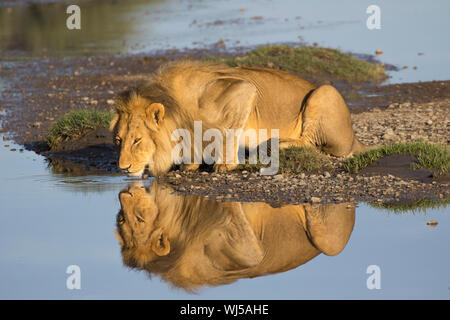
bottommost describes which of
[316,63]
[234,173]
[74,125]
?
[234,173]

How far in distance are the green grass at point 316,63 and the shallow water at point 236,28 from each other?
0.48 meters

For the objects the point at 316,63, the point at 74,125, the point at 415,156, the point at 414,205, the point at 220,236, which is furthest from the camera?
the point at 316,63

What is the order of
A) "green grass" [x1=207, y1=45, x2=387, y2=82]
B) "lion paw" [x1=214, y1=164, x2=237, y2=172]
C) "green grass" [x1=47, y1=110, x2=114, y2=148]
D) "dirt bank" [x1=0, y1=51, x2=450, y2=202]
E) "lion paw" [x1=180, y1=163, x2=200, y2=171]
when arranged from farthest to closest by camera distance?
"green grass" [x1=207, y1=45, x2=387, y2=82] < "green grass" [x1=47, y1=110, x2=114, y2=148] < "lion paw" [x1=180, y1=163, x2=200, y2=171] < "lion paw" [x1=214, y1=164, x2=237, y2=172] < "dirt bank" [x1=0, y1=51, x2=450, y2=202]

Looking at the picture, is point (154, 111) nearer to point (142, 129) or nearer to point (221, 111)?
point (142, 129)

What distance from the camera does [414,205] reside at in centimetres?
680

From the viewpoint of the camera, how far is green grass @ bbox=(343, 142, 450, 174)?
7673 mm

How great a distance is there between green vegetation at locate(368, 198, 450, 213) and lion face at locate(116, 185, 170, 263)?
1.83m

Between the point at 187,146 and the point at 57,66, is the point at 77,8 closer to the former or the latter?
the point at 57,66

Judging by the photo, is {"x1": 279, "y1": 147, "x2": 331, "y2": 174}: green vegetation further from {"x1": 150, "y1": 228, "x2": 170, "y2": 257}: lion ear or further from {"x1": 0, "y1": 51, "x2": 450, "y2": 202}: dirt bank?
{"x1": 150, "y1": 228, "x2": 170, "y2": 257}: lion ear

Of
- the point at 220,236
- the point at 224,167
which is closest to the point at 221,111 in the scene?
the point at 224,167

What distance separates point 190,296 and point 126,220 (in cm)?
179

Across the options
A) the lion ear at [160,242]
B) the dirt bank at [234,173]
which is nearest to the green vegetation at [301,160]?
the dirt bank at [234,173]

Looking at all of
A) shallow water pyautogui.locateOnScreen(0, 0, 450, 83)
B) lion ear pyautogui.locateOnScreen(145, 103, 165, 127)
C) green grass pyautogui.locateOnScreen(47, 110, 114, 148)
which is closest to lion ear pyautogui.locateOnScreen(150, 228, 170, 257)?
lion ear pyautogui.locateOnScreen(145, 103, 165, 127)

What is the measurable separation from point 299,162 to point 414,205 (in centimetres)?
160
